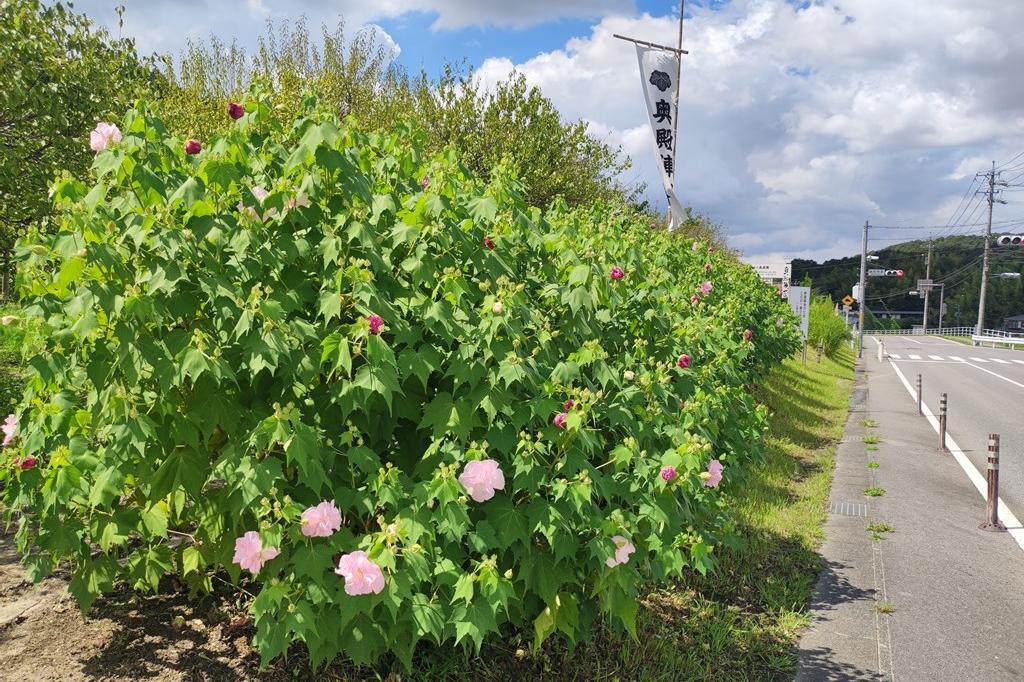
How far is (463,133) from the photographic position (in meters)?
21.0

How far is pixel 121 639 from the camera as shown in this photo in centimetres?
363

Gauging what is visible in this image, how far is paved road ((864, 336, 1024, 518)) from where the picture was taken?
1016 cm

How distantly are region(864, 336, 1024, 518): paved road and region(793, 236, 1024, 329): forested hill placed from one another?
78.3 metres

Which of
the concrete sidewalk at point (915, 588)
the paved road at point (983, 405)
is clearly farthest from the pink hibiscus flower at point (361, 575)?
the paved road at point (983, 405)

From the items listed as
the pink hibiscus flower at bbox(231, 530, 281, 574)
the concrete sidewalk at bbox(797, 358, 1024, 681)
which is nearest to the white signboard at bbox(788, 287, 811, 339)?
the concrete sidewalk at bbox(797, 358, 1024, 681)

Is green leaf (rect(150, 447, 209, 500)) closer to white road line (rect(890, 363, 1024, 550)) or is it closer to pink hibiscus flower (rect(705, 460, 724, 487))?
pink hibiscus flower (rect(705, 460, 724, 487))

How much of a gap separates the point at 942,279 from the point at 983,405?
4444 inches

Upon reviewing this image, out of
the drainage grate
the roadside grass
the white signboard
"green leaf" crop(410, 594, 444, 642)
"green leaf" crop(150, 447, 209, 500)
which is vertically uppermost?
the white signboard

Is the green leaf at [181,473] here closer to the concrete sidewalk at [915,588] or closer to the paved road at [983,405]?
the concrete sidewalk at [915,588]

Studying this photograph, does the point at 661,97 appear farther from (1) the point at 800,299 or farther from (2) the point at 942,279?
(2) the point at 942,279

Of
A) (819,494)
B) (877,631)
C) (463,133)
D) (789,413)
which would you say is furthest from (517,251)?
(463,133)

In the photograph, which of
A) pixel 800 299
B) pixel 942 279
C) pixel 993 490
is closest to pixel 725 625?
pixel 993 490

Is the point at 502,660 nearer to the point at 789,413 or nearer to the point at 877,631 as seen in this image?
the point at 877,631

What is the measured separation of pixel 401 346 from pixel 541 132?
62.6ft
